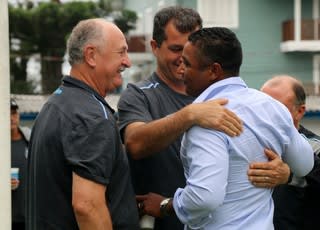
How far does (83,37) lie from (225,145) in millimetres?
826

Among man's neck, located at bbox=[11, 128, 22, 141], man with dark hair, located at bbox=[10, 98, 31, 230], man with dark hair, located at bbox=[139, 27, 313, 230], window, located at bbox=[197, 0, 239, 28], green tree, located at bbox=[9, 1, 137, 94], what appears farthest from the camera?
window, located at bbox=[197, 0, 239, 28]

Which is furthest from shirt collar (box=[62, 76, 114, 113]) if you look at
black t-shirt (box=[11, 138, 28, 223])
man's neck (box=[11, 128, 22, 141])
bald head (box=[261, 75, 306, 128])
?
man's neck (box=[11, 128, 22, 141])

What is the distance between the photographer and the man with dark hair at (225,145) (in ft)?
9.39

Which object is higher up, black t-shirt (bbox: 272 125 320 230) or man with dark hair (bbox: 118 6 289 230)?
man with dark hair (bbox: 118 6 289 230)

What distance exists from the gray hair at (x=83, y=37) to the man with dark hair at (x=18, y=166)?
151 inches

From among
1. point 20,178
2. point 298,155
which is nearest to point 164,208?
point 298,155

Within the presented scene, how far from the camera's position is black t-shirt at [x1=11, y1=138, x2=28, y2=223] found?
7.17m

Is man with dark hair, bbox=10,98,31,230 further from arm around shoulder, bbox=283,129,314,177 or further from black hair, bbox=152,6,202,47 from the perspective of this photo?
arm around shoulder, bbox=283,129,314,177

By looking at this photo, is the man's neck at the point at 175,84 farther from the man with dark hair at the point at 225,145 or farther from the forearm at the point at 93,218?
the forearm at the point at 93,218

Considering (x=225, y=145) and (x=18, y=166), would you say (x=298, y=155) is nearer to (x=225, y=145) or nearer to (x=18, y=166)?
(x=225, y=145)

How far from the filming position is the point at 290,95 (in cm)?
401

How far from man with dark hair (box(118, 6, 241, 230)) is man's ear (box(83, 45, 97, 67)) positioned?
0.37 metres

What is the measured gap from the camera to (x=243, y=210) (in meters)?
2.97

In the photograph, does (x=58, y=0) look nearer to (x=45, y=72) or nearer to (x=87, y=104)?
(x=45, y=72)
